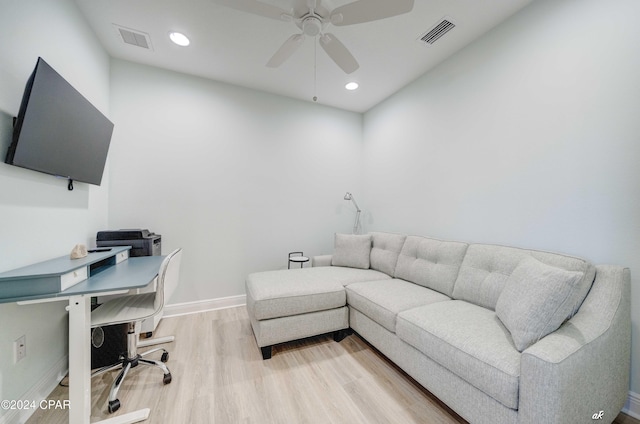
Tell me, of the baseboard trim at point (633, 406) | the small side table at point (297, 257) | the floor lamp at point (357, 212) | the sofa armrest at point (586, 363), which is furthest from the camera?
the floor lamp at point (357, 212)

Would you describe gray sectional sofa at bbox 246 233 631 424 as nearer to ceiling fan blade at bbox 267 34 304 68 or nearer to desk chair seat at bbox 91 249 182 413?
desk chair seat at bbox 91 249 182 413

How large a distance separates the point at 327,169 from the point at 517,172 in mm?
2319

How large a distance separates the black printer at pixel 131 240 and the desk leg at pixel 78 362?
1.08 metres

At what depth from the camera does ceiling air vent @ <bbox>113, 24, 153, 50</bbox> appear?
2174 mm

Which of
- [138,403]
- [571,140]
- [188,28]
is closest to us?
[138,403]

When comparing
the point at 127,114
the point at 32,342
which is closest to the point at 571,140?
the point at 32,342

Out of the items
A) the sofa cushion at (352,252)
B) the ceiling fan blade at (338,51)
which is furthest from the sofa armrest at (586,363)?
the ceiling fan blade at (338,51)

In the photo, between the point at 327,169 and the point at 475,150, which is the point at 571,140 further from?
the point at 327,169

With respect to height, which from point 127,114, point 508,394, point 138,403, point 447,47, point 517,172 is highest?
point 447,47

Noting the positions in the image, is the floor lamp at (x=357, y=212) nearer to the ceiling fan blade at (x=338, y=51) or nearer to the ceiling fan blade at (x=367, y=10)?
the ceiling fan blade at (x=338, y=51)

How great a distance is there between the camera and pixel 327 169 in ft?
12.2

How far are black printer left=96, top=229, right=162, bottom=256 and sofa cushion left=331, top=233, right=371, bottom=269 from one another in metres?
2.00

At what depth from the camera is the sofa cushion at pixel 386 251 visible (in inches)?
108

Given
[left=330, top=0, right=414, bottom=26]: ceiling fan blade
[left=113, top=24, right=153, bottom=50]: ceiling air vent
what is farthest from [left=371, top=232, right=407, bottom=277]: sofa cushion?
[left=113, top=24, right=153, bottom=50]: ceiling air vent
